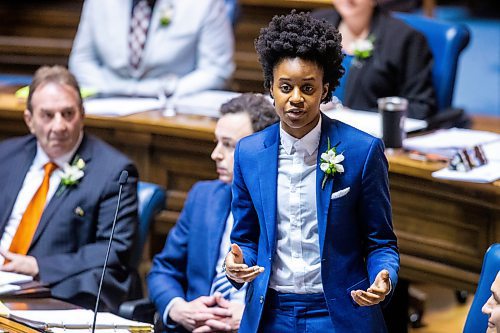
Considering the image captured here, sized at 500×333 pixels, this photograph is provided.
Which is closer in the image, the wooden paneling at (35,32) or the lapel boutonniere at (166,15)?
the lapel boutonniere at (166,15)

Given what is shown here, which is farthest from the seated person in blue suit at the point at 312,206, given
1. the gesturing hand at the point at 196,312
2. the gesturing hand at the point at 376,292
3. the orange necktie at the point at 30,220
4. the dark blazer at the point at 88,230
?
the orange necktie at the point at 30,220

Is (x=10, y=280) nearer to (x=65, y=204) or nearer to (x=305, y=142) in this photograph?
(x=65, y=204)

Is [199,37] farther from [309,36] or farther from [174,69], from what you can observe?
[309,36]

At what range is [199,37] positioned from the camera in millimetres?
5660

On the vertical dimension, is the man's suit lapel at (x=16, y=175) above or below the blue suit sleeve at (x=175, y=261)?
above

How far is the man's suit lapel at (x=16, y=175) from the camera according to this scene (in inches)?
170

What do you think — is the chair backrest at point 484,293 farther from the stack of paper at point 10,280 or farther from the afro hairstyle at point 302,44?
the stack of paper at point 10,280

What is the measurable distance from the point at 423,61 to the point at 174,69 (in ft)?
4.23

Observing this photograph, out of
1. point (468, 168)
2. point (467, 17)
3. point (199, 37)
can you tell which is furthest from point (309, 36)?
point (467, 17)

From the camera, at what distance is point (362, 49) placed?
205 inches

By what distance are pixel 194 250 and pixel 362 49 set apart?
5.54ft

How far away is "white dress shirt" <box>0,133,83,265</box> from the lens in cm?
431

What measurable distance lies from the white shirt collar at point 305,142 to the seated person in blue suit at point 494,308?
58 centimetres

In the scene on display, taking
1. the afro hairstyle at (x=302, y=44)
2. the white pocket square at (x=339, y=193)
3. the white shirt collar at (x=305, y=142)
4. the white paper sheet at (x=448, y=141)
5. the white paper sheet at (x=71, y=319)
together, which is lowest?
the white paper sheet at (x=71, y=319)
